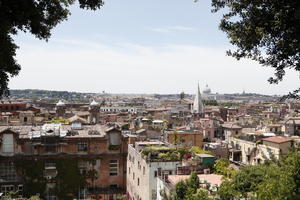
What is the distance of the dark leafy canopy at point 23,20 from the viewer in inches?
330

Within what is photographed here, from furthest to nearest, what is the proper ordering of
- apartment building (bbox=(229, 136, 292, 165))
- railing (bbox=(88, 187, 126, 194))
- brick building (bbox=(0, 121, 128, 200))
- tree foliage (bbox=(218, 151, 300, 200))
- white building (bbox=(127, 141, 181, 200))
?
apartment building (bbox=(229, 136, 292, 165)) < railing (bbox=(88, 187, 126, 194)) < brick building (bbox=(0, 121, 128, 200)) < white building (bbox=(127, 141, 181, 200)) < tree foliage (bbox=(218, 151, 300, 200))

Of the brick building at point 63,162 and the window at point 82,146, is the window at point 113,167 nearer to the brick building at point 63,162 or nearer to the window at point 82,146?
the brick building at point 63,162

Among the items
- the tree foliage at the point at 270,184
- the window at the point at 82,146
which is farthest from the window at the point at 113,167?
the tree foliage at the point at 270,184

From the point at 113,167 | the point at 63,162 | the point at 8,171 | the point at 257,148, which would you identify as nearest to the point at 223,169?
the point at 113,167

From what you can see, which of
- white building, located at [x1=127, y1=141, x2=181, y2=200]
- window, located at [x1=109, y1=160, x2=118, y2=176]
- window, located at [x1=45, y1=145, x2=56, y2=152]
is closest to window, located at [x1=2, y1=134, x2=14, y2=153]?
window, located at [x1=45, y1=145, x2=56, y2=152]

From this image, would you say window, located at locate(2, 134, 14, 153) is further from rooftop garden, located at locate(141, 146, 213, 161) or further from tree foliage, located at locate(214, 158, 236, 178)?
tree foliage, located at locate(214, 158, 236, 178)

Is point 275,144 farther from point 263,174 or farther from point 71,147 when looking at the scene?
point 71,147

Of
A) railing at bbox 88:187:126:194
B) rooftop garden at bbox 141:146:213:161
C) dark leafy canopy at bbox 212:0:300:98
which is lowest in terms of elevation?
railing at bbox 88:187:126:194

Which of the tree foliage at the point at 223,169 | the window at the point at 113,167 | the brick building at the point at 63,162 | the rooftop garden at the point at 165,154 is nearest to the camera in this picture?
the tree foliage at the point at 223,169

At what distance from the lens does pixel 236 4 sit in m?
10.3

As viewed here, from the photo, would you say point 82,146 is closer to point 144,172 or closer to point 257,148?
point 144,172

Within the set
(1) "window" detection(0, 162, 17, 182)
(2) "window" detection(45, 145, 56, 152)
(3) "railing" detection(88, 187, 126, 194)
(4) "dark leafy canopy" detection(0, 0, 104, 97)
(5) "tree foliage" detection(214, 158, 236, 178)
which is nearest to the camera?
(4) "dark leafy canopy" detection(0, 0, 104, 97)

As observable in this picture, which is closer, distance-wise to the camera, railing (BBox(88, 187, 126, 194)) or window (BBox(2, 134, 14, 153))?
window (BBox(2, 134, 14, 153))

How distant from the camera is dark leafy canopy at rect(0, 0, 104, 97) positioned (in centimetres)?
838
